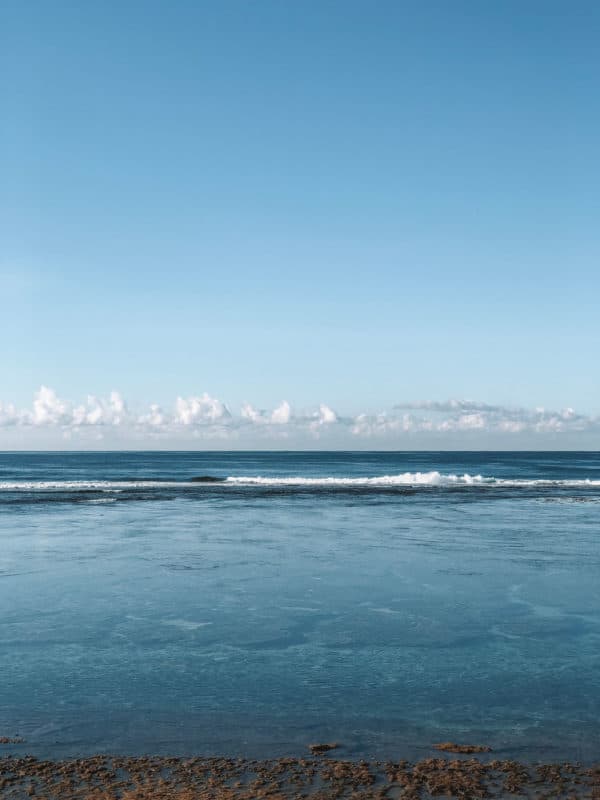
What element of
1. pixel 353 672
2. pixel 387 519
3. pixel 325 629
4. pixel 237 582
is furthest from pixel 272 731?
pixel 387 519

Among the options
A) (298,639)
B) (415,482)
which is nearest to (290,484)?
(415,482)

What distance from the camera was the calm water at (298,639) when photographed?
1031cm

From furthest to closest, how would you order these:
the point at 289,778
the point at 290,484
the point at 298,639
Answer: the point at 290,484
the point at 298,639
the point at 289,778

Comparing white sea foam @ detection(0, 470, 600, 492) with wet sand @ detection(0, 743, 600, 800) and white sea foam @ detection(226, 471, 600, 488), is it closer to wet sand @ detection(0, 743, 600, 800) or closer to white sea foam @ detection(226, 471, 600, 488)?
white sea foam @ detection(226, 471, 600, 488)

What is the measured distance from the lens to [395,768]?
8930mm

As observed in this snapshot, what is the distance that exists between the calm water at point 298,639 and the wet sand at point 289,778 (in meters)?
0.49

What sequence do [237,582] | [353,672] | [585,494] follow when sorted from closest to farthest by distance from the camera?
[353,672] → [237,582] → [585,494]

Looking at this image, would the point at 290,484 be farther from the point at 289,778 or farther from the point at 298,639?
the point at 289,778

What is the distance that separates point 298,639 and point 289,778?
22.1 ft

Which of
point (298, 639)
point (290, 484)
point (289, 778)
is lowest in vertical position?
point (290, 484)

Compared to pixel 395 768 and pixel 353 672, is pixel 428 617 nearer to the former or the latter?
pixel 353 672

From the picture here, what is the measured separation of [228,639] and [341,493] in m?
48.0

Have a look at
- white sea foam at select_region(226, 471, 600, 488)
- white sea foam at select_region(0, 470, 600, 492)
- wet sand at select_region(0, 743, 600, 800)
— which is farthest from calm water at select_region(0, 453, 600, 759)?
white sea foam at select_region(226, 471, 600, 488)

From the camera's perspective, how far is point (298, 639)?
15.3 metres
